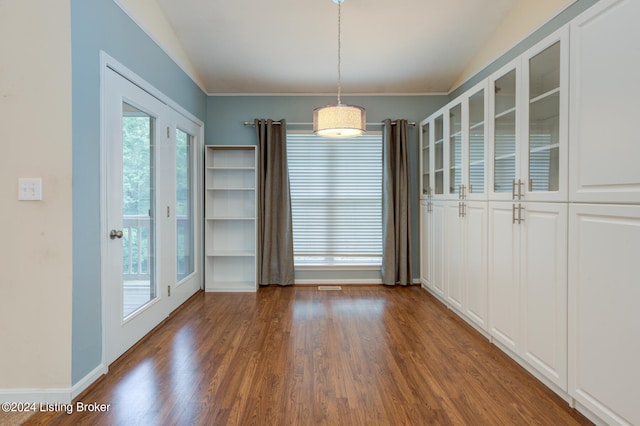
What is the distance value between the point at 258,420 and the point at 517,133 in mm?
2503

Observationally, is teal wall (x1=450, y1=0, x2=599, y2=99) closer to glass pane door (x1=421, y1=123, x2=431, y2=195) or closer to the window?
glass pane door (x1=421, y1=123, x2=431, y2=195)

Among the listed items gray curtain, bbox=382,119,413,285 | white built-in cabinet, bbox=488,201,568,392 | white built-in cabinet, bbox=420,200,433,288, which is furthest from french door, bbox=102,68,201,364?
white built-in cabinet, bbox=420,200,433,288

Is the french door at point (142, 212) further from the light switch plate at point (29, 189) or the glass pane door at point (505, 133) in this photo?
the glass pane door at point (505, 133)

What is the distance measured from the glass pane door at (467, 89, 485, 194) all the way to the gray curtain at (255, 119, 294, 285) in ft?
7.50

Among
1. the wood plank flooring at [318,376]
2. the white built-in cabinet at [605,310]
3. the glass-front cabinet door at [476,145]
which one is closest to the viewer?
the white built-in cabinet at [605,310]

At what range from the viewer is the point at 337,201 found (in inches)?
184

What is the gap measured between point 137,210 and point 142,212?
0.09m

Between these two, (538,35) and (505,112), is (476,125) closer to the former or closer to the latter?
(505,112)

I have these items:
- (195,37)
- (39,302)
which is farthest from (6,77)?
(195,37)

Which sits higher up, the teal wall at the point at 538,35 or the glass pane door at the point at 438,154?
the teal wall at the point at 538,35

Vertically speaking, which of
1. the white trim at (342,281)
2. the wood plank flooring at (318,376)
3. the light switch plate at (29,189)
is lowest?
the wood plank flooring at (318,376)

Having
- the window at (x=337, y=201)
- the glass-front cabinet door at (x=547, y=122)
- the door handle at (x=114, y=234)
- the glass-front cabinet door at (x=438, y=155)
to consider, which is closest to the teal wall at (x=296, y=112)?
the window at (x=337, y=201)

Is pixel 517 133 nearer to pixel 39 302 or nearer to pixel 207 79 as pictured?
pixel 39 302

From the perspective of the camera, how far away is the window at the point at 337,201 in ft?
15.2
